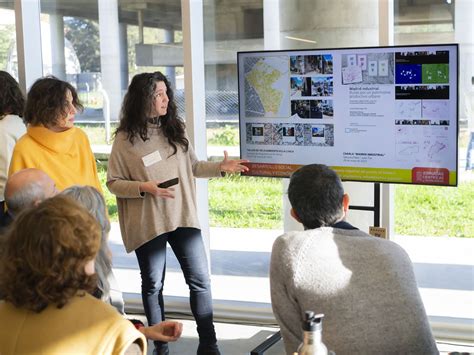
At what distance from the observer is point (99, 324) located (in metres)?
1.91

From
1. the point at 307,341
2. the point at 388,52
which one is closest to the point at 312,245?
the point at 307,341

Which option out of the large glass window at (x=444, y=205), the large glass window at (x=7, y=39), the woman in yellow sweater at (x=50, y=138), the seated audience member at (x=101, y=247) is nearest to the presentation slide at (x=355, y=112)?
the large glass window at (x=444, y=205)

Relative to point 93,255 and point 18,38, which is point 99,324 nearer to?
point 93,255

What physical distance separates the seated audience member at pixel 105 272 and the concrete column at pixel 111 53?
8.61 feet

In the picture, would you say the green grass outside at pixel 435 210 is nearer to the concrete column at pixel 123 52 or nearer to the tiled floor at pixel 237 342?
the tiled floor at pixel 237 342

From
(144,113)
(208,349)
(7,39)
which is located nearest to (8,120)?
(144,113)

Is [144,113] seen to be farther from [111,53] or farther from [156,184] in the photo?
[111,53]

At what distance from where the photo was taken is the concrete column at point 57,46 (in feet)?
18.0

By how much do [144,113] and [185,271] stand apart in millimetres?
894

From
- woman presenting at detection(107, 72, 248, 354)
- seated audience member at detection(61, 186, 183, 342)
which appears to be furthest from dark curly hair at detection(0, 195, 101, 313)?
woman presenting at detection(107, 72, 248, 354)

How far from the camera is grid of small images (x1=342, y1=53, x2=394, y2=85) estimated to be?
3.91m

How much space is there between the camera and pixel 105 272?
251 cm

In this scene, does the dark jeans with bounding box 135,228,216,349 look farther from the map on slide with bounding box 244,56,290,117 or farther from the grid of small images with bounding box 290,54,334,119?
the grid of small images with bounding box 290,54,334,119

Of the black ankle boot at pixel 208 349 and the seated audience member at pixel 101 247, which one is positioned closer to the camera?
the seated audience member at pixel 101 247
